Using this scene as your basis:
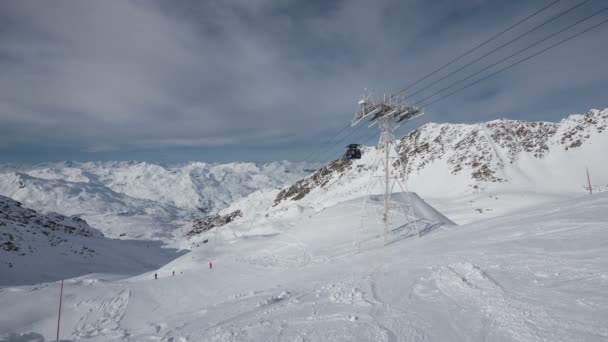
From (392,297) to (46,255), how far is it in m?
59.4

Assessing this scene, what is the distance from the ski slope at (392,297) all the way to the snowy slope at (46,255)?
2714cm

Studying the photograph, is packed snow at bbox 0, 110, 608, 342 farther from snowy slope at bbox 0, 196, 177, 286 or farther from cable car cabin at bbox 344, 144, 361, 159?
cable car cabin at bbox 344, 144, 361, 159

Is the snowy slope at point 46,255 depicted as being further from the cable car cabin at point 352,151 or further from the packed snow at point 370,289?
the cable car cabin at point 352,151

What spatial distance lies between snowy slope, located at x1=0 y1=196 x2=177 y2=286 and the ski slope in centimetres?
2714

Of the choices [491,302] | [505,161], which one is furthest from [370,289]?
[505,161]

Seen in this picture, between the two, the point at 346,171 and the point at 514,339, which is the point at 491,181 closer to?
the point at 346,171

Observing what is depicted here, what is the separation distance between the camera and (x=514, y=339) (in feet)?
20.4

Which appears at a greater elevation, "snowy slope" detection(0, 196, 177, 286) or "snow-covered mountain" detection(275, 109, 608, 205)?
"snow-covered mountain" detection(275, 109, 608, 205)

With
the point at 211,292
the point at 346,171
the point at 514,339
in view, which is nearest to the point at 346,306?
the point at 514,339

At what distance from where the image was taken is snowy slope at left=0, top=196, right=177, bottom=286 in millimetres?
40344

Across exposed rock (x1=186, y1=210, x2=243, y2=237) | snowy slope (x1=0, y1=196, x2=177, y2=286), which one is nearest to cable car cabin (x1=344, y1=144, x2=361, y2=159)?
snowy slope (x1=0, y1=196, x2=177, y2=286)

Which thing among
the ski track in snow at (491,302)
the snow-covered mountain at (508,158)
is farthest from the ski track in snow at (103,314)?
the snow-covered mountain at (508,158)

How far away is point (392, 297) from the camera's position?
9.67 m

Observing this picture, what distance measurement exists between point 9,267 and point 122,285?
32642 mm
